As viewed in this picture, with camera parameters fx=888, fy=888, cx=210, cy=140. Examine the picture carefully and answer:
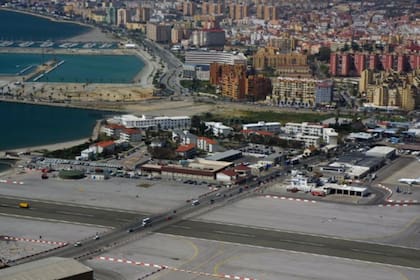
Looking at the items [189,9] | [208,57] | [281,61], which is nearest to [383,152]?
[281,61]

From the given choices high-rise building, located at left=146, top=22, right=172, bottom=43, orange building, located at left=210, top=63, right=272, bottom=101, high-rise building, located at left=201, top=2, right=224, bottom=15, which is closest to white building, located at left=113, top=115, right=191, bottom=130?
orange building, located at left=210, top=63, right=272, bottom=101

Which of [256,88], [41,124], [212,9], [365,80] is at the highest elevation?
[212,9]

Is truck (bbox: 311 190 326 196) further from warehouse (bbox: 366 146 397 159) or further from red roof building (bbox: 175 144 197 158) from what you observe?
red roof building (bbox: 175 144 197 158)

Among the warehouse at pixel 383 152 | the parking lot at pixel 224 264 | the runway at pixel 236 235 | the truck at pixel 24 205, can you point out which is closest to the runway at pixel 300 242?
the runway at pixel 236 235

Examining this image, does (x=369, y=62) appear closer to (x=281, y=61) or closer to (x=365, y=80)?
(x=281, y=61)

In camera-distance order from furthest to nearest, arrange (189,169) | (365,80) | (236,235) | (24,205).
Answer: (365,80) → (189,169) → (24,205) → (236,235)

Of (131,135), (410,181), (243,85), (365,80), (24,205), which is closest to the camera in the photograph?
(24,205)
